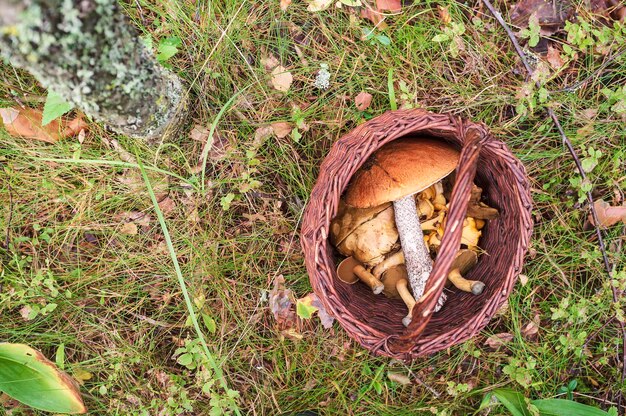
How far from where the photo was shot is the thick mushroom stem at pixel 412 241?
6.42 ft

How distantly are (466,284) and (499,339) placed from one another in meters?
0.55

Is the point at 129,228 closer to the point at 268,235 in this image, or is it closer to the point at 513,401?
the point at 268,235

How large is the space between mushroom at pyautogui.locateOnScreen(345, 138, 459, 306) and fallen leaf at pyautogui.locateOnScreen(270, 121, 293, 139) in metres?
0.49

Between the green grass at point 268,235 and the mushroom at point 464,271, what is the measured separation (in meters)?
0.44

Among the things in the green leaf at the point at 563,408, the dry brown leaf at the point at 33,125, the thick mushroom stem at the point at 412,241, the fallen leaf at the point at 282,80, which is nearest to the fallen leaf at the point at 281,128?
the fallen leaf at the point at 282,80

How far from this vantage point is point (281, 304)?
240 centimetres

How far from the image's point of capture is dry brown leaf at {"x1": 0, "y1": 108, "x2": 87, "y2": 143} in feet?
7.73

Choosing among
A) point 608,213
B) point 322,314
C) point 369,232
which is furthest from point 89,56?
point 608,213

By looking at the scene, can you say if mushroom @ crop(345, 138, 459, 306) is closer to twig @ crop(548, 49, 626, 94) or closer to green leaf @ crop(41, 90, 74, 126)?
twig @ crop(548, 49, 626, 94)

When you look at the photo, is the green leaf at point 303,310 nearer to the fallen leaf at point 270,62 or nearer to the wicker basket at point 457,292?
the wicker basket at point 457,292

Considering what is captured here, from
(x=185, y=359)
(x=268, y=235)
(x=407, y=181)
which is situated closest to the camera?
(x=407, y=181)

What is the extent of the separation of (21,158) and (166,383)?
1273 mm

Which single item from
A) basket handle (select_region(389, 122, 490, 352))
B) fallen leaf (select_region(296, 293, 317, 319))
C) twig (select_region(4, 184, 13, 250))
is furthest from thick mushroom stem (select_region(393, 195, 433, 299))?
twig (select_region(4, 184, 13, 250))

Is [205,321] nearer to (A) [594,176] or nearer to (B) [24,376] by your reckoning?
(B) [24,376]
